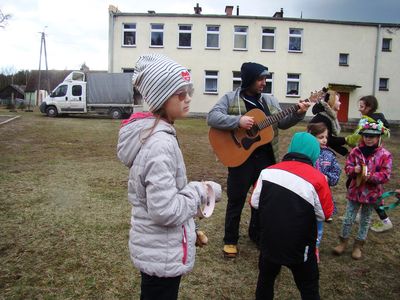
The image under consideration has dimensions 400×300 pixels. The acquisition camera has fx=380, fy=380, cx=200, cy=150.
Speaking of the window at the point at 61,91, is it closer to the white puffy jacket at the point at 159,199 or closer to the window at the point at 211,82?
the window at the point at 211,82

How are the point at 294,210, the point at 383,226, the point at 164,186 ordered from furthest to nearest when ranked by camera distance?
the point at 383,226, the point at 294,210, the point at 164,186

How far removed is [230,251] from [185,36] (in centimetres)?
2376

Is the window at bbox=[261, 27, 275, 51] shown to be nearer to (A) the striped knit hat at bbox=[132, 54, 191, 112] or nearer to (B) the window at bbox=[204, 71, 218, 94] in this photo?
(B) the window at bbox=[204, 71, 218, 94]

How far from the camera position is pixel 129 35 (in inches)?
1025

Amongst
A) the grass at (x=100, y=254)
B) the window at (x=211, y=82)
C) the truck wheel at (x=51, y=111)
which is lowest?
the grass at (x=100, y=254)

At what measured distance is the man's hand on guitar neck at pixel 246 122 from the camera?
3.65m

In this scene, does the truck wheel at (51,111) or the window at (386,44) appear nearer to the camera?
the truck wheel at (51,111)

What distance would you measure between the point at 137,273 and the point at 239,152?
151cm

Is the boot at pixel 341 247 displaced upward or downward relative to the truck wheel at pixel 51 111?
downward

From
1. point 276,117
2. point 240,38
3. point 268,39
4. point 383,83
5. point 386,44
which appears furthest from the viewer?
point 383,83

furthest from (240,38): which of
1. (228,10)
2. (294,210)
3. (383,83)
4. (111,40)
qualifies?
(294,210)

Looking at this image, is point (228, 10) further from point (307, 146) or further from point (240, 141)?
point (307, 146)

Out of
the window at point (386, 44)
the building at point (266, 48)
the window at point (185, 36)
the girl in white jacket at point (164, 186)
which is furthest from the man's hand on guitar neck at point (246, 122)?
the window at point (386, 44)

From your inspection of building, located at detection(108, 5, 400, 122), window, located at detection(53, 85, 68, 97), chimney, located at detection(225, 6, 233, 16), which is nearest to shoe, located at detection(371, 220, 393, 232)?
window, located at detection(53, 85, 68, 97)
